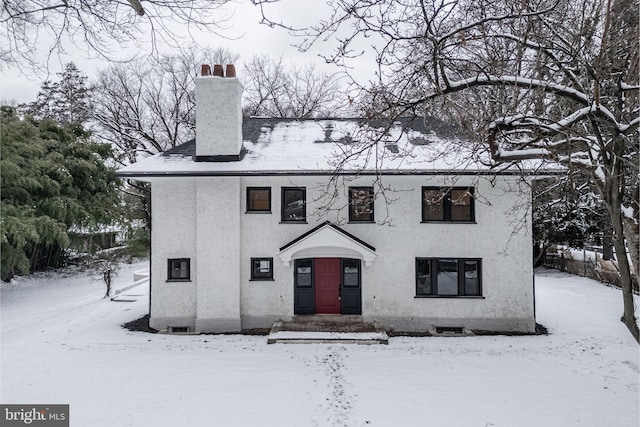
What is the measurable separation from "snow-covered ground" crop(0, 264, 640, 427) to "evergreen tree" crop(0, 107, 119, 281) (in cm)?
437

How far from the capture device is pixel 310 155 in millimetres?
13383

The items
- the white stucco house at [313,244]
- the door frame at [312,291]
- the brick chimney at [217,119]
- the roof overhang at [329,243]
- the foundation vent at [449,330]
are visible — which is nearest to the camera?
the roof overhang at [329,243]

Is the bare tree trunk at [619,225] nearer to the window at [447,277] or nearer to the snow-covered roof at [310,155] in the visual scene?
the snow-covered roof at [310,155]

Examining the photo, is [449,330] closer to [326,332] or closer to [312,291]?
[326,332]

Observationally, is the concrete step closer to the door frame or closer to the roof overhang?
the door frame

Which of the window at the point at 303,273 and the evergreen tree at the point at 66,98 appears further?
the evergreen tree at the point at 66,98

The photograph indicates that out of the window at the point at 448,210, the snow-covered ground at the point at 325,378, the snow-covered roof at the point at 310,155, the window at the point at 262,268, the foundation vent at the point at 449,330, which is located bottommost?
the snow-covered ground at the point at 325,378

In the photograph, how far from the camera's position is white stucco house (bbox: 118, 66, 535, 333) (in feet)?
42.4

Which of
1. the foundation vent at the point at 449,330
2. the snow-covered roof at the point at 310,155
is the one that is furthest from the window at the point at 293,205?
the foundation vent at the point at 449,330

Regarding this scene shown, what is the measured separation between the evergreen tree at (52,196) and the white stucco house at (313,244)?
5.18 m

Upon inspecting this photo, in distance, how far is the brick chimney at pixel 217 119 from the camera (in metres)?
13.2

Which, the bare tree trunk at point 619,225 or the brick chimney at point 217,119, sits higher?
the brick chimney at point 217,119

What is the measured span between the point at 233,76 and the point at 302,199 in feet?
16.6

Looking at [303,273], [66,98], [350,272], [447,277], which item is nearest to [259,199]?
[303,273]
